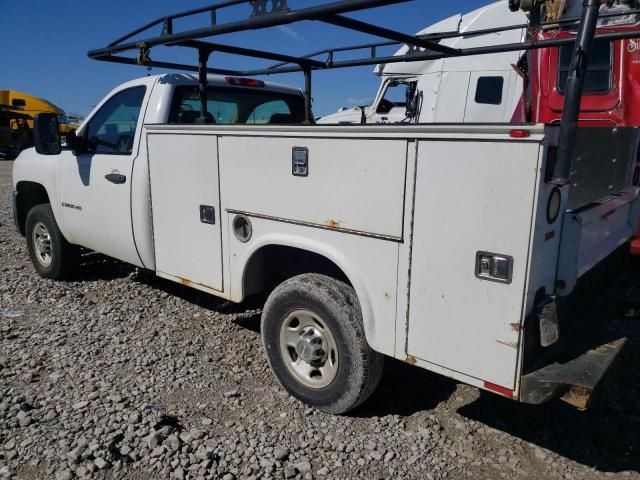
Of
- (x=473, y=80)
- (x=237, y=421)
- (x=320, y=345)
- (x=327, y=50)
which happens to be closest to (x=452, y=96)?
(x=473, y=80)

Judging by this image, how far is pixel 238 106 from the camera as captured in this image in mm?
4930

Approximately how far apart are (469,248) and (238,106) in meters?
3.13

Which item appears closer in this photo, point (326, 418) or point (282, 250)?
point (326, 418)

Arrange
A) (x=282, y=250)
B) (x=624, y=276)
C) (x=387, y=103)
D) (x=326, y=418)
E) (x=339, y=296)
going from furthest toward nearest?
(x=387, y=103)
(x=624, y=276)
(x=282, y=250)
(x=326, y=418)
(x=339, y=296)

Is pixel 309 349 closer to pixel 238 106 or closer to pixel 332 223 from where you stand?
pixel 332 223

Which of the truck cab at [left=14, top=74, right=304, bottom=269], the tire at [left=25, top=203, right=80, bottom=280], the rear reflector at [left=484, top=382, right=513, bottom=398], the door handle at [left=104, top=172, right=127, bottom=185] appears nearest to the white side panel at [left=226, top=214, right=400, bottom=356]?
the rear reflector at [left=484, top=382, right=513, bottom=398]

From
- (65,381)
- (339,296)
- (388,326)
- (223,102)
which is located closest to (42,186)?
(223,102)

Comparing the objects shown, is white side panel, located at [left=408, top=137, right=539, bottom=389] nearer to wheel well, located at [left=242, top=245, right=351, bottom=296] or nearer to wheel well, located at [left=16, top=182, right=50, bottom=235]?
wheel well, located at [left=242, top=245, right=351, bottom=296]

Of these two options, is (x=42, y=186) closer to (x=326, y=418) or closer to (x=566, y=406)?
(x=326, y=418)

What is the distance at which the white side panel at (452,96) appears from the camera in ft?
28.2

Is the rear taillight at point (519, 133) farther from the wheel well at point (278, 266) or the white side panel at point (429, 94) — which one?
the white side panel at point (429, 94)

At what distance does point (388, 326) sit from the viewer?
9.18 feet

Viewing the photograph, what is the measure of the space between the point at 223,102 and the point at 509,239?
3227 millimetres

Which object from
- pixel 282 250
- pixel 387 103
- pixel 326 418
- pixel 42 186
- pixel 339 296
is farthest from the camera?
pixel 387 103
